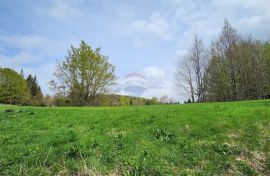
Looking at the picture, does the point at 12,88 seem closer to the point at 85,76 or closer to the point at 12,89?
the point at 12,89

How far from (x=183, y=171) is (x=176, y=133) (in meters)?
2.94

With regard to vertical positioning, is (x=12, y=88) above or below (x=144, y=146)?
above

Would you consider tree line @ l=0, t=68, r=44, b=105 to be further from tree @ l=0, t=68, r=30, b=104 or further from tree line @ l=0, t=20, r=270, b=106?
tree line @ l=0, t=20, r=270, b=106

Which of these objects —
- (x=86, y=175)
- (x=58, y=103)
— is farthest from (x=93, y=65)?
(x=86, y=175)

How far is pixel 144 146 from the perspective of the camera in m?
9.45

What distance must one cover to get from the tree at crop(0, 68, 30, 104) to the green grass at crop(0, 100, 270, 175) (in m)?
62.4

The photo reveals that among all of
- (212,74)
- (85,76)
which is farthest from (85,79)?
(212,74)

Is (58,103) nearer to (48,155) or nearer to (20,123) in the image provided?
(20,123)

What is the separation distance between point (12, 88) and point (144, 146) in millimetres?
70256

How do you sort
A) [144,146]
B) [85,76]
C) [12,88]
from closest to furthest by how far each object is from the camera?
[144,146], [85,76], [12,88]

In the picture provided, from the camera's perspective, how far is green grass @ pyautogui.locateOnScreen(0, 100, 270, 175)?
8.09 meters

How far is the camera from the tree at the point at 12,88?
7047 cm

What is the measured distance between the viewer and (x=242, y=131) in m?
11.3

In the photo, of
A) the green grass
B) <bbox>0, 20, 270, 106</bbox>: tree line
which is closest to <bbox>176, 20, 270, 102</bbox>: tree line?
<bbox>0, 20, 270, 106</bbox>: tree line
